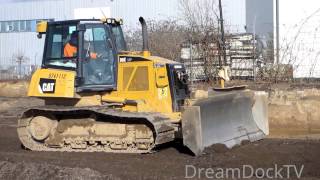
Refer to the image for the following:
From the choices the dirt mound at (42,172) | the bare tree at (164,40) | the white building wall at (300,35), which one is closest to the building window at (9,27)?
the bare tree at (164,40)

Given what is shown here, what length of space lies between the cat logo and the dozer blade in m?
3.04

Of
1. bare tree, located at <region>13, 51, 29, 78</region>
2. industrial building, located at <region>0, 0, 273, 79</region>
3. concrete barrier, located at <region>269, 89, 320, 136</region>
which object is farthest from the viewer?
bare tree, located at <region>13, 51, 29, 78</region>

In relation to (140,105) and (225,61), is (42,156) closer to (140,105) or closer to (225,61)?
(140,105)

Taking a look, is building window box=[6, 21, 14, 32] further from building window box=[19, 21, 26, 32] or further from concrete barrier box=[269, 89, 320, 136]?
concrete barrier box=[269, 89, 320, 136]

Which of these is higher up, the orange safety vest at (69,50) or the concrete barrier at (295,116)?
the orange safety vest at (69,50)

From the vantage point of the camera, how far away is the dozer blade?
1060 centimetres

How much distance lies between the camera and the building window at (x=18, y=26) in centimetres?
4828

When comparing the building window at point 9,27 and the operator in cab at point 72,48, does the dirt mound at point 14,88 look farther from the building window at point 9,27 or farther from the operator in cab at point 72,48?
the building window at point 9,27

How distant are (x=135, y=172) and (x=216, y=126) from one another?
2729mm

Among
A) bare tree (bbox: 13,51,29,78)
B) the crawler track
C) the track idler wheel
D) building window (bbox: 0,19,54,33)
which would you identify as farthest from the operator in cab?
building window (bbox: 0,19,54,33)

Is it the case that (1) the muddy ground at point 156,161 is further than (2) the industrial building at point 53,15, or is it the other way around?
(2) the industrial building at point 53,15

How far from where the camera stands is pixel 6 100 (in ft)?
78.1

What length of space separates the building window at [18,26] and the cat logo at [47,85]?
36.7 m

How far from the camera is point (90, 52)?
11.9m
